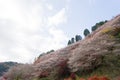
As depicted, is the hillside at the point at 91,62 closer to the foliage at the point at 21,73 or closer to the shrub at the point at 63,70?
the shrub at the point at 63,70

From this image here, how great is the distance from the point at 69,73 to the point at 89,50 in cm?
280

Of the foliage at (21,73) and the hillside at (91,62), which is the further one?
the foliage at (21,73)

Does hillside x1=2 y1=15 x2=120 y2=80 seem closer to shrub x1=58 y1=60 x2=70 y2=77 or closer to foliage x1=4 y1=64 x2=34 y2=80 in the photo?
shrub x1=58 y1=60 x2=70 y2=77

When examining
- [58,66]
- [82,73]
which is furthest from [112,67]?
[58,66]

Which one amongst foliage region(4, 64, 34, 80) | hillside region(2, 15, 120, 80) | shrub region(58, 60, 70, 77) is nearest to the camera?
hillside region(2, 15, 120, 80)

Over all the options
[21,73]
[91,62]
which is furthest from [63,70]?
[21,73]

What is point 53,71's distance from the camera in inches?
1266

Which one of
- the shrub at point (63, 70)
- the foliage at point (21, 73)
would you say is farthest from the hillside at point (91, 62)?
the foliage at point (21, 73)

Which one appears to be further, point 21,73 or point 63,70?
point 21,73

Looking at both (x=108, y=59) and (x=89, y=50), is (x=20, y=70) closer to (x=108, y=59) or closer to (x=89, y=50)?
(x=89, y=50)

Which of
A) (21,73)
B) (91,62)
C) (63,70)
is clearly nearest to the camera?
(91,62)

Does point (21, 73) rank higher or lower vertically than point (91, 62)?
higher

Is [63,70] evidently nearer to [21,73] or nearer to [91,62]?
[91,62]

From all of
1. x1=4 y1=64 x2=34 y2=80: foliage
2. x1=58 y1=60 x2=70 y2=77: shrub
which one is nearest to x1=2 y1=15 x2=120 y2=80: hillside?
x1=58 y1=60 x2=70 y2=77: shrub
